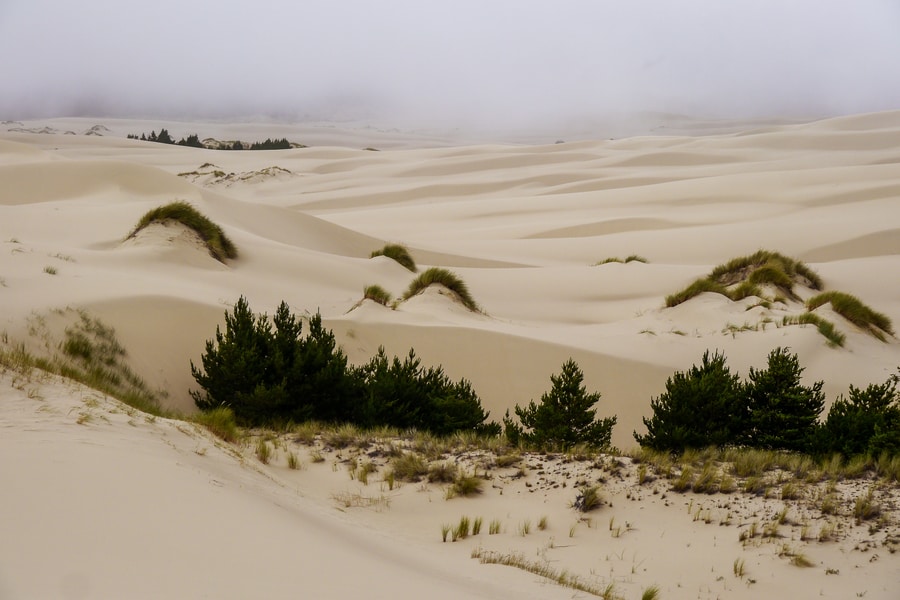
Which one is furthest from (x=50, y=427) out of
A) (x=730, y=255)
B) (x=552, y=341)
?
(x=730, y=255)

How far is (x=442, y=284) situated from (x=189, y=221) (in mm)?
5251

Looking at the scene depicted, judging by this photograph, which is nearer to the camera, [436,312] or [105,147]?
[436,312]

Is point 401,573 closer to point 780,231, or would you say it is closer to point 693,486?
point 693,486

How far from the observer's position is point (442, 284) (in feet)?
43.8

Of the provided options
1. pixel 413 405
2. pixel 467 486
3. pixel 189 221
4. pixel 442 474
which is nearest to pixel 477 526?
pixel 467 486

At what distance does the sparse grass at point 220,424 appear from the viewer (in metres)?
6.27

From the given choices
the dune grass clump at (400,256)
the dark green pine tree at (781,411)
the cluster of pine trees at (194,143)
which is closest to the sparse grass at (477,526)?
the dark green pine tree at (781,411)

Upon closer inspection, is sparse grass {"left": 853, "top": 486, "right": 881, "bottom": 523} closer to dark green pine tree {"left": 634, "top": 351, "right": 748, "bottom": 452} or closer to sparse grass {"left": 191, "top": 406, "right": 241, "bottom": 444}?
dark green pine tree {"left": 634, "top": 351, "right": 748, "bottom": 452}

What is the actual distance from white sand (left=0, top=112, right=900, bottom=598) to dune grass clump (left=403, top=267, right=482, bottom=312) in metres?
0.51

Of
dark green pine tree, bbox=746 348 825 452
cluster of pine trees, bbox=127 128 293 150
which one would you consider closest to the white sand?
dark green pine tree, bbox=746 348 825 452

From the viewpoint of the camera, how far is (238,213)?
810 inches

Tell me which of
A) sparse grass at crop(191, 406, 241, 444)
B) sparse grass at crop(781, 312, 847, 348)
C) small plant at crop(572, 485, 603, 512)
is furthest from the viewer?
sparse grass at crop(781, 312, 847, 348)

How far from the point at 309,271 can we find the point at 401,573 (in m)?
11.7

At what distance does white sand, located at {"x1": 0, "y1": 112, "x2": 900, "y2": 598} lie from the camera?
302cm
